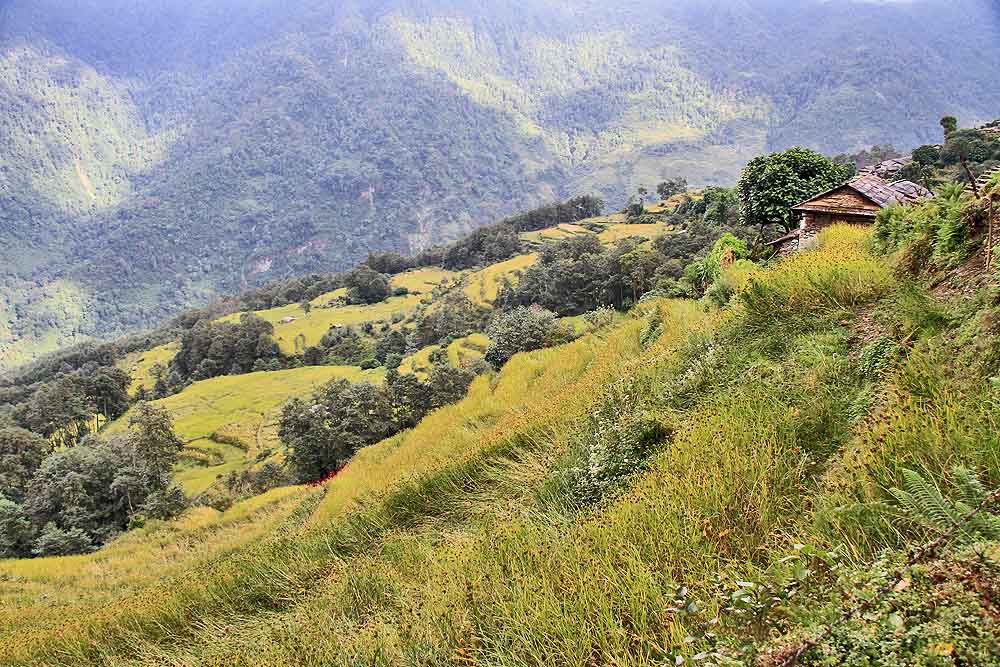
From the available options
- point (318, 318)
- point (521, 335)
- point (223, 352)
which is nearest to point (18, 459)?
point (521, 335)

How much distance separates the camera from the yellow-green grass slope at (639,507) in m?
3.42

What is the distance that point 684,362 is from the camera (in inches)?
300

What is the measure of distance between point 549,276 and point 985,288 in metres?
68.1

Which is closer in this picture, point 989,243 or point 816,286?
point 989,243

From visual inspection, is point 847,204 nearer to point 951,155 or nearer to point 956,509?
point 956,509

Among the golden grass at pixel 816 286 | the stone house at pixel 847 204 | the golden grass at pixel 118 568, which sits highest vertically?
the golden grass at pixel 816 286

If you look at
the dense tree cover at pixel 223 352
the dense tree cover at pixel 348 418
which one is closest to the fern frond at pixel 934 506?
the dense tree cover at pixel 348 418

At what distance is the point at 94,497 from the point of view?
3100 centimetres

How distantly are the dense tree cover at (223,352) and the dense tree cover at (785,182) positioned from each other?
70555 mm

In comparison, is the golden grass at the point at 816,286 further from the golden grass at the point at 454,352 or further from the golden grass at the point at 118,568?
the golden grass at the point at 454,352

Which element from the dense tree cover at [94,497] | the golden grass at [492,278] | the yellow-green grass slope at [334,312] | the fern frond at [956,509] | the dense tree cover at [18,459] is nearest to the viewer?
the fern frond at [956,509]

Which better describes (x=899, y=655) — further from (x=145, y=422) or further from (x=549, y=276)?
(x=549, y=276)

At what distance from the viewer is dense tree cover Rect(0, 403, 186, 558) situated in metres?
27.5

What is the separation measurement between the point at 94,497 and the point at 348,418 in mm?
13891
